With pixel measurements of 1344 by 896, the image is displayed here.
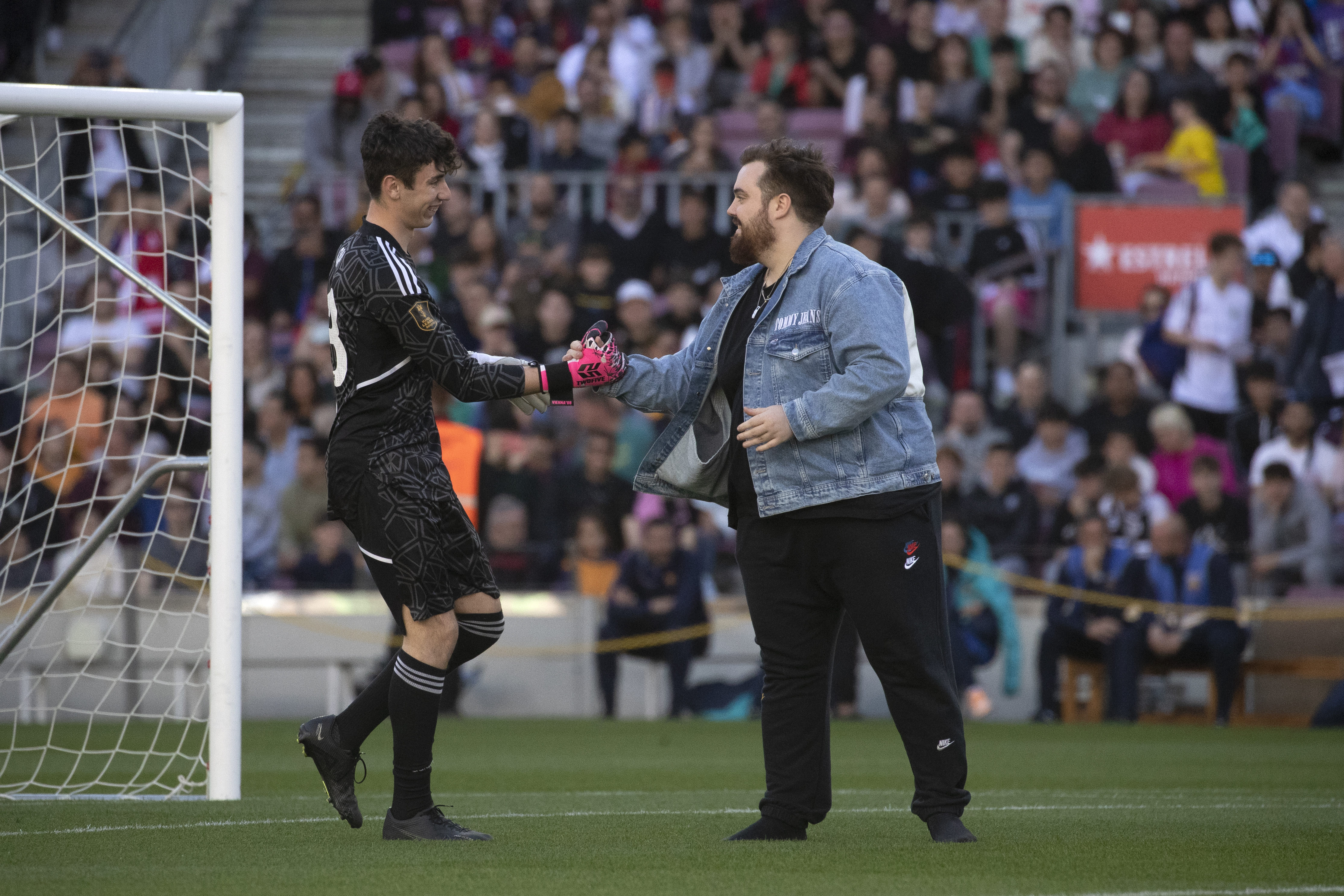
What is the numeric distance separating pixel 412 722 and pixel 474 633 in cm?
34

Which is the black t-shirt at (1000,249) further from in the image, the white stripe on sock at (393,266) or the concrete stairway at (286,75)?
the white stripe on sock at (393,266)

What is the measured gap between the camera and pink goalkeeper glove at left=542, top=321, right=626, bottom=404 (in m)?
5.36

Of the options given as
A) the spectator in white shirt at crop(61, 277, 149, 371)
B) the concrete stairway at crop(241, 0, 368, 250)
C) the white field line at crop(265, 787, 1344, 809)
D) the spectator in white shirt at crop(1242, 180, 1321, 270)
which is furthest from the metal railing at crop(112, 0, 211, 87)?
the white field line at crop(265, 787, 1344, 809)

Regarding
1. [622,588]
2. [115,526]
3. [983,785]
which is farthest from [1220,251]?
[115,526]

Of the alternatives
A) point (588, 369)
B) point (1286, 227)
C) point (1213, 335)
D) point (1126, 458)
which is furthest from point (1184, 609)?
point (588, 369)

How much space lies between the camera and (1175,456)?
13.8 m

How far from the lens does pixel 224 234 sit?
22.3 ft

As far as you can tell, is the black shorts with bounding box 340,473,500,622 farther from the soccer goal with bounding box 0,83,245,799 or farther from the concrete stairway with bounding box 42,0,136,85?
the concrete stairway with bounding box 42,0,136,85

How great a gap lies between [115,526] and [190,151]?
45.4 feet

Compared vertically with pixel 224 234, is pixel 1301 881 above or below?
below

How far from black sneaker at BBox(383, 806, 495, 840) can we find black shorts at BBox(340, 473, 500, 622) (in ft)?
2.08

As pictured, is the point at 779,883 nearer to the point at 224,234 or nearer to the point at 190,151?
the point at 224,234

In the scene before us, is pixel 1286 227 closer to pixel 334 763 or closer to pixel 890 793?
pixel 890 793

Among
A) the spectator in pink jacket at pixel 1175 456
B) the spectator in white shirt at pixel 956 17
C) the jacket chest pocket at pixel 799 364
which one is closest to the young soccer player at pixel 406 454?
the jacket chest pocket at pixel 799 364
